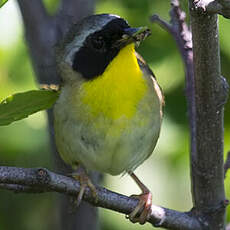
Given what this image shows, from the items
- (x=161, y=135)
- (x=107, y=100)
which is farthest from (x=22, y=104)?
(x=161, y=135)

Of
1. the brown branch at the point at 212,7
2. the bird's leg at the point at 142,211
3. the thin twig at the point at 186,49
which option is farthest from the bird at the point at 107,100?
the brown branch at the point at 212,7

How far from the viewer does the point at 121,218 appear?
158 inches

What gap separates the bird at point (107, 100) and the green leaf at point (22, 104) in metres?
0.69

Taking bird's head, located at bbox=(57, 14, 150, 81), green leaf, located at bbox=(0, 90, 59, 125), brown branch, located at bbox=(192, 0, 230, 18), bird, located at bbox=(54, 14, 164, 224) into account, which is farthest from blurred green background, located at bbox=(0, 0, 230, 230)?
brown branch, located at bbox=(192, 0, 230, 18)

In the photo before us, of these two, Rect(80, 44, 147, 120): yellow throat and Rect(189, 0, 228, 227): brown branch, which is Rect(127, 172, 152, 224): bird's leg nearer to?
Rect(189, 0, 228, 227): brown branch

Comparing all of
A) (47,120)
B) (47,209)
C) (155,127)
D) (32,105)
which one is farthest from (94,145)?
(47,209)

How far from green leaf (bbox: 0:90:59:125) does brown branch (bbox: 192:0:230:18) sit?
2.39ft

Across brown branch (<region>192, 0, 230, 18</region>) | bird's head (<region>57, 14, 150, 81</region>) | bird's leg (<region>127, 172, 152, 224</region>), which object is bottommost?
bird's leg (<region>127, 172, 152, 224</region>)

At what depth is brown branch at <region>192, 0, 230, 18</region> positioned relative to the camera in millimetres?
2242

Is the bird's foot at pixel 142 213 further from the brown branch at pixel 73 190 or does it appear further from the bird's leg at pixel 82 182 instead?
the bird's leg at pixel 82 182

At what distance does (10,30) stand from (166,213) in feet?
5.79

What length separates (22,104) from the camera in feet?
8.28

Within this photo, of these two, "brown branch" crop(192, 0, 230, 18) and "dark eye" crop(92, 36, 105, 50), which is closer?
"brown branch" crop(192, 0, 230, 18)

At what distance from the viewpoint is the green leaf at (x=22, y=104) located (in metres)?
2.45
